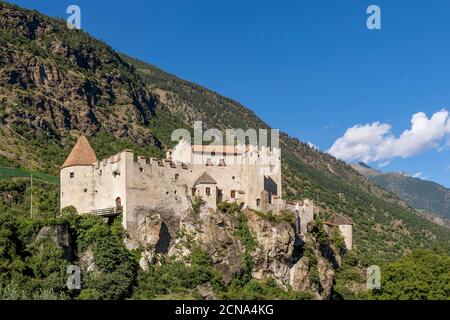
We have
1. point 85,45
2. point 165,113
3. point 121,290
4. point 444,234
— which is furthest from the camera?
point 444,234

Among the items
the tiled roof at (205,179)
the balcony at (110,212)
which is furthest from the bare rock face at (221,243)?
the balcony at (110,212)

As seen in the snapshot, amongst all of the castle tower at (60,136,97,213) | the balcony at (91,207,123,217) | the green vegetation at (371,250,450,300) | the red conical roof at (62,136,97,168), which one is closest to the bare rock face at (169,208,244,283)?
the balcony at (91,207,123,217)

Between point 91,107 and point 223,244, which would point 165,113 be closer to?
point 91,107

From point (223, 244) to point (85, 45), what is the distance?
93943mm

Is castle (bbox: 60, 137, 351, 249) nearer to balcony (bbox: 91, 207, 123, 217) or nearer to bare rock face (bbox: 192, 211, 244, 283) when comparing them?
balcony (bbox: 91, 207, 123, 217)

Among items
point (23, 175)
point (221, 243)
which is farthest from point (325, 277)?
point (23, 175)

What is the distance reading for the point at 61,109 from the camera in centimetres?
12625

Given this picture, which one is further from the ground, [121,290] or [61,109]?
[61,109]

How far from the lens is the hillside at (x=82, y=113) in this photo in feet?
378

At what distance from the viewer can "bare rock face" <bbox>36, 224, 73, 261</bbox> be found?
198ft

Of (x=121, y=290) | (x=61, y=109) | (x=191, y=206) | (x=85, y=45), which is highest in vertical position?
(x=85, y=45)

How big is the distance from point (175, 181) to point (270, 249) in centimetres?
1220

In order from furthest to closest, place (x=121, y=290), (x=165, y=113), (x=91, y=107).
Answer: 1. (x=165, y=113)
2. (x=91, y=107)
3. (x=121, y=290)
